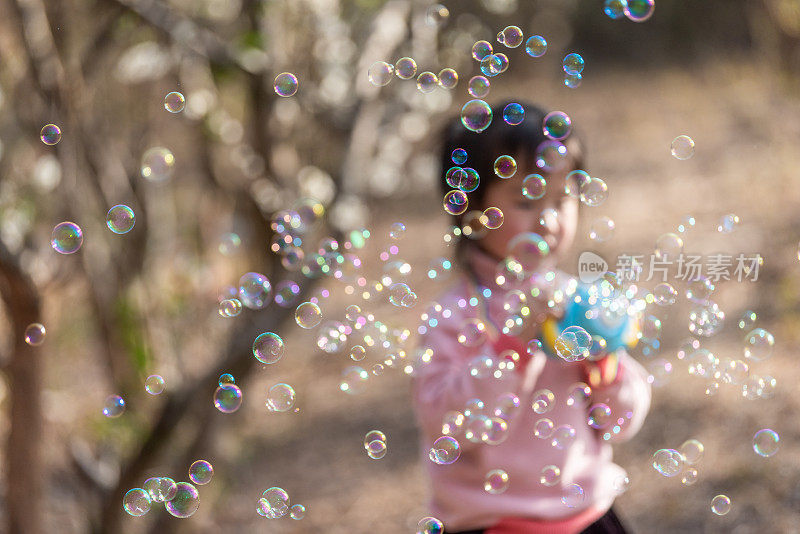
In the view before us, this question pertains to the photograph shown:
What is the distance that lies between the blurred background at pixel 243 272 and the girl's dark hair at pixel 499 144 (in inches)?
17.6

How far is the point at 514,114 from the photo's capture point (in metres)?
1.85

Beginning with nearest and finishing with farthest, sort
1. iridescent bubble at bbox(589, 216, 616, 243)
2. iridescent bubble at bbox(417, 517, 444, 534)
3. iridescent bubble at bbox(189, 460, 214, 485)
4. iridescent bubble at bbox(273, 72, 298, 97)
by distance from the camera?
1. iridescent bubble at bbox(417, 517, 444, 534)
2. iridescent bubble at bbox(589, 216, 616, 243)
3. iridescent bubble at bbox(189, 460, 214, 485)
4. iridescent bubble at bbox(273, 72, 298, 97)

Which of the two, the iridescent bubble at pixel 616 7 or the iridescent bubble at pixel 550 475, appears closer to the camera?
the iridescent bubble at pixel 550 475

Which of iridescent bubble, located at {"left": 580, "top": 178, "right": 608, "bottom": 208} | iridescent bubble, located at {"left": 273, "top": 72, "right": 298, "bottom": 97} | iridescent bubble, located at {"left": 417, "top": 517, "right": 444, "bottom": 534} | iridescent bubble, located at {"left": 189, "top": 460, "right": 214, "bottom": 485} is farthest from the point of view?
iridescent bubble, located at {"left": 273, "top": 72, "right": 298, "bottom": 97}

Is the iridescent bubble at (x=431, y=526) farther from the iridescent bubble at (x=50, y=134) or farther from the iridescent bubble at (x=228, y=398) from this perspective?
the iridescent bubble at (x=50, y=134)

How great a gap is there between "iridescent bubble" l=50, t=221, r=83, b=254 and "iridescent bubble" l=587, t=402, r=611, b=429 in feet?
4.37

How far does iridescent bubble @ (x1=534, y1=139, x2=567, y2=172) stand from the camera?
174cm

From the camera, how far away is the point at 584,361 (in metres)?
1.73

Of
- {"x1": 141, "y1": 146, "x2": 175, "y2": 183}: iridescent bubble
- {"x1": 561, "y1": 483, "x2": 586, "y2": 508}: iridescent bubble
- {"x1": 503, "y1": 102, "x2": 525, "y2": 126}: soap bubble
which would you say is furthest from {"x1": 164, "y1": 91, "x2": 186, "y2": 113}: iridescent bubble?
{"x1": 561, "y1": 483, "x2": 586, "y2": 508}: iridescent bubble

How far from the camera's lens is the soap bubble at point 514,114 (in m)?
1.84

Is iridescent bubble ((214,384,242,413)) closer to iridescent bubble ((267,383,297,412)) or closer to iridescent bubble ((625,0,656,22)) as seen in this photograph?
iridescent bubble ((267,383,297,412))

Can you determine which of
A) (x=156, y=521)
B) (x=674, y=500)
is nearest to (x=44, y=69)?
(x=156, y=521)

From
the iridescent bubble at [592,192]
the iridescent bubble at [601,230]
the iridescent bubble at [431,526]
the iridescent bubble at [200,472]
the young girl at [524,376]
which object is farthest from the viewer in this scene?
the iridescent bubble at [200,472]

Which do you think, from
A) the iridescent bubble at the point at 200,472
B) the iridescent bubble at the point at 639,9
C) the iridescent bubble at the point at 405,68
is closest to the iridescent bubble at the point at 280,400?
the iridescent bubble at the point at 200,472
